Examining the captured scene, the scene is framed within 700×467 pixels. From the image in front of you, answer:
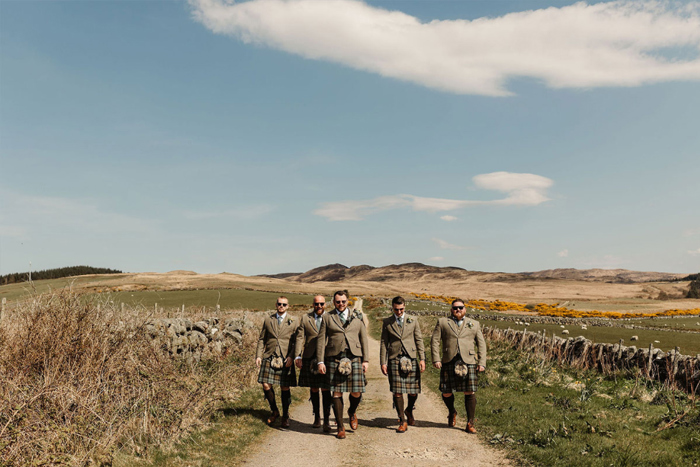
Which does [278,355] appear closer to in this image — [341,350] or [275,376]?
[275,376]

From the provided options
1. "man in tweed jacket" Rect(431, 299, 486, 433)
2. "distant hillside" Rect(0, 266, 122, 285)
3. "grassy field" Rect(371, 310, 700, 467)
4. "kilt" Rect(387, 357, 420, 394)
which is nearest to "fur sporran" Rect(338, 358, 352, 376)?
"kilt" Rect(387, 357, 420, 394)

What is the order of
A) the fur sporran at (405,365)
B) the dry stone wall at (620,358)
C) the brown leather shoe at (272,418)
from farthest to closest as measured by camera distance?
1. the dry stone wall at (620,358)
2. the brown leather shoe at (272,418)
3. the fur sporran at (405,365)

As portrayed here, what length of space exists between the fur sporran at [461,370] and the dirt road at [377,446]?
1253 mm

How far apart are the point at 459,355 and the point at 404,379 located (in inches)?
51.2

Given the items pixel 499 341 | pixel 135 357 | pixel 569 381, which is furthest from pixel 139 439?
pixel 499 341

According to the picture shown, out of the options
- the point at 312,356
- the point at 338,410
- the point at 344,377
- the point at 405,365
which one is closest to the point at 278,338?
the point at 312,356

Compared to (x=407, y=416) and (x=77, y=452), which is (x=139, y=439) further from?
(x=407, y=416)

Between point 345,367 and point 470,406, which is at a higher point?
point 345,367

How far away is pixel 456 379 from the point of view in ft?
32.5

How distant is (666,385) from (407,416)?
9.63m

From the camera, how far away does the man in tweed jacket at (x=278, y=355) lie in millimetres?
10281

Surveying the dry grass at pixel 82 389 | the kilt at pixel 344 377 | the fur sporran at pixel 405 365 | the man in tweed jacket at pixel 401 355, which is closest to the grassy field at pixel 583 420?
the man in tweed jacket at pixel 401 355

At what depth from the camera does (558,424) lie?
977 cm

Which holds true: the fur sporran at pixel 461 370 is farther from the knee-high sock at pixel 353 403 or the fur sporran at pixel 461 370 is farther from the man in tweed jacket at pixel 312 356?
the man in tweed jacket at pixel 312 356
